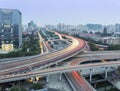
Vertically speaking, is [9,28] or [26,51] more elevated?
[9,28]

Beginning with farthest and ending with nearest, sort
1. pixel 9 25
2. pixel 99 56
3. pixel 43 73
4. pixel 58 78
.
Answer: pixel 9 25 → pixel 99 56 → pixel 58 78 → pixel 43 73

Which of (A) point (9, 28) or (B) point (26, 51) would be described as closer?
(B) point (26, 51)

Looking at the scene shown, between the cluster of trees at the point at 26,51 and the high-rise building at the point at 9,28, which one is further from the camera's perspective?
the high-rise building at the point at 9,28

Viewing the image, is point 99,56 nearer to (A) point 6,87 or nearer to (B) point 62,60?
(B) point 62,60

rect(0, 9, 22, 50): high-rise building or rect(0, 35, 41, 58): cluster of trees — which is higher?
rect(0, 9, 22, 50): high-rise building

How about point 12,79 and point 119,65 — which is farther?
point 119,65

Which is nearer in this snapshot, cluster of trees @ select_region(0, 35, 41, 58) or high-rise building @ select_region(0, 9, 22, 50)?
cluster of trees @ select_region(0, 35, 41, 58)

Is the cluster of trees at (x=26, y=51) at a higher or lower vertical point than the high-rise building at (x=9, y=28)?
lower

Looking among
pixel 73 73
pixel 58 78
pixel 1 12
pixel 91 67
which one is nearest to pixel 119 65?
pixel 91 67
